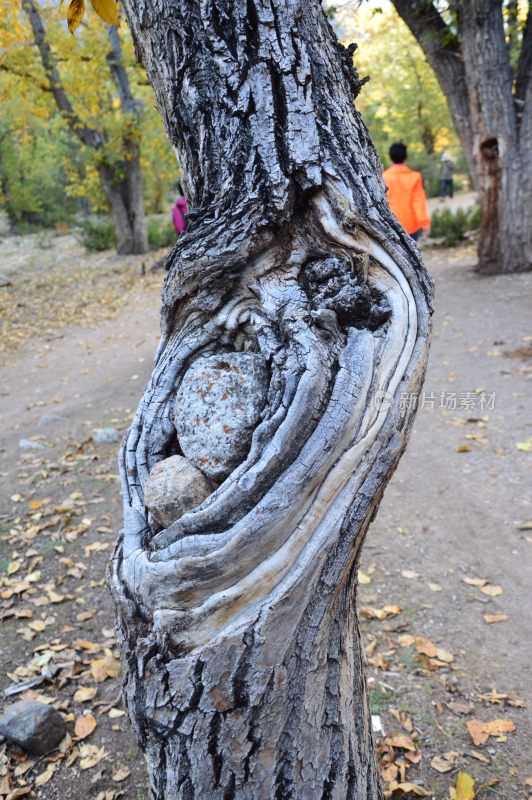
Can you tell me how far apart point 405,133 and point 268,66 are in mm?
24768

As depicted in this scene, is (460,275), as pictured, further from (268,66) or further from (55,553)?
(268,66)

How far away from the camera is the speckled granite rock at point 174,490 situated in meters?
1.52

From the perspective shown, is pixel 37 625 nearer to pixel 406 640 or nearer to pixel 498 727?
pixel 406 640

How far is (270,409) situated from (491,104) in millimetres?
8253

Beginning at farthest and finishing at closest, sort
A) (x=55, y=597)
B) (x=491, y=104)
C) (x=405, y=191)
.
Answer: (x=491, y=104)
(x=405, y=191)
(x=55, y=597)

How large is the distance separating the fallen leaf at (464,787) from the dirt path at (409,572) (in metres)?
0.04

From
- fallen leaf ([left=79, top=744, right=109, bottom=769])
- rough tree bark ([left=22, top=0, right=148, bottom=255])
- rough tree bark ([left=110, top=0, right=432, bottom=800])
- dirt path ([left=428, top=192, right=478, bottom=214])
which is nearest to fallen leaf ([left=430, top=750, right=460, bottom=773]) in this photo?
rough tree bark ([left=110, top=0, right=432, bottom=800])

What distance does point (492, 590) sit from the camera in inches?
134

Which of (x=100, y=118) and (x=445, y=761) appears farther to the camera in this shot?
(x=100, y=118)

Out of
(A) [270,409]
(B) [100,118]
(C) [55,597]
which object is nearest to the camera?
(A) [270,409]

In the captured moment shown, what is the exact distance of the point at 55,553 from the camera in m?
4.07

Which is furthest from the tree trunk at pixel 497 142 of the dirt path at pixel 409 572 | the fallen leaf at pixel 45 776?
the fallen leaf at pixel 45 776

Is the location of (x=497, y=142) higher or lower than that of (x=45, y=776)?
higher

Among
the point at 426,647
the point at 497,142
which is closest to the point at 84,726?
the point at 426,647
